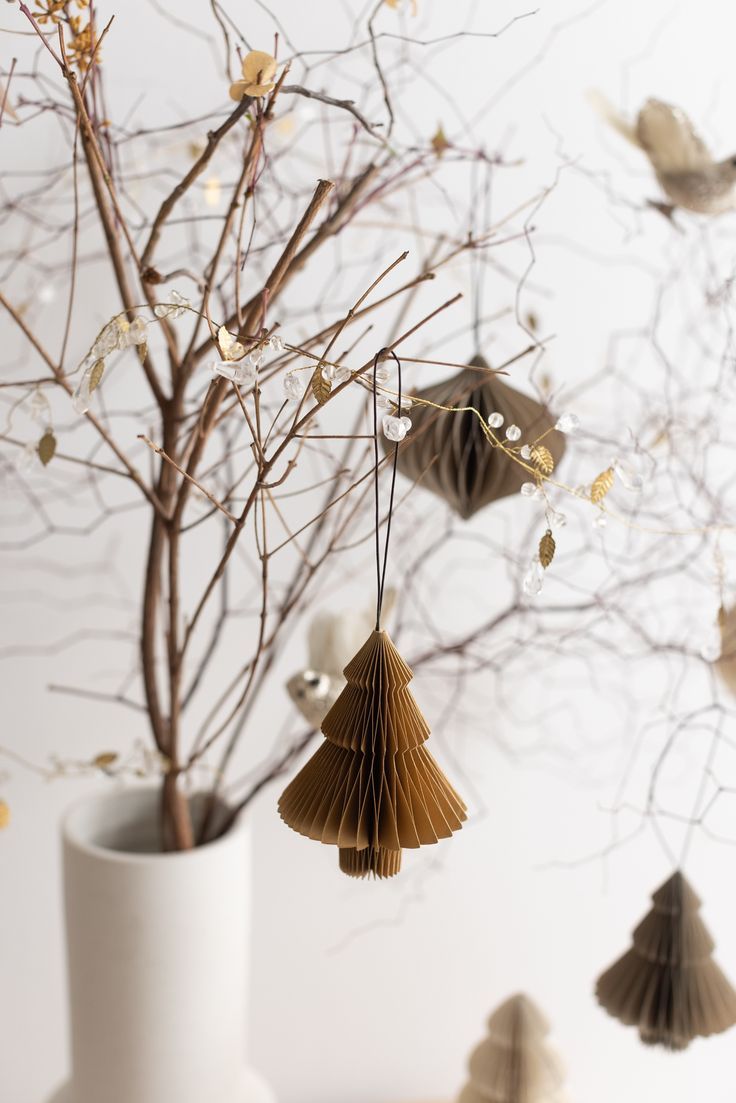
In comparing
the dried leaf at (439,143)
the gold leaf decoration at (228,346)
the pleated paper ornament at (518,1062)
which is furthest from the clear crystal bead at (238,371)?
the pleated paper ornament at (518,1062)

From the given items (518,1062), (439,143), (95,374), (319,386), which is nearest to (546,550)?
(319,386)

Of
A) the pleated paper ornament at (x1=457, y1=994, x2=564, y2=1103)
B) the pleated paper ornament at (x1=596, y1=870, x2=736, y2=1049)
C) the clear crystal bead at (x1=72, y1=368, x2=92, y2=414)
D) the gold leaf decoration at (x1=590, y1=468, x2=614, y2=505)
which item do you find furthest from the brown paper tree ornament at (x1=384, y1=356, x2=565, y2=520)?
the pleated paper ornament at (x1=457, y1=994, x2=564, y2=1103)

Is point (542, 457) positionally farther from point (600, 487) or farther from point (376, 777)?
point (376, 777)

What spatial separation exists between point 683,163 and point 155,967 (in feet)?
2.41

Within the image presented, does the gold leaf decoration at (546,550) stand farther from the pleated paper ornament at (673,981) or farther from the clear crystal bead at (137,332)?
the pleated paper ornament at (673,981)

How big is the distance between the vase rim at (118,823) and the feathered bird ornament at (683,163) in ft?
2.00

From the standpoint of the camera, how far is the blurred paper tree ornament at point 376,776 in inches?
20.6

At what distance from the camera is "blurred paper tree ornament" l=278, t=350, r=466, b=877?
1.71 ft

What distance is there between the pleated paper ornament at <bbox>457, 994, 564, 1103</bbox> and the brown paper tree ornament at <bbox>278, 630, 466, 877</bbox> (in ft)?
1.59

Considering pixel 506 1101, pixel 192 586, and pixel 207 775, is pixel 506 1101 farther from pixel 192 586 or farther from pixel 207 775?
pixel 192 586

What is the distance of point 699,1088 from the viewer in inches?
45.2

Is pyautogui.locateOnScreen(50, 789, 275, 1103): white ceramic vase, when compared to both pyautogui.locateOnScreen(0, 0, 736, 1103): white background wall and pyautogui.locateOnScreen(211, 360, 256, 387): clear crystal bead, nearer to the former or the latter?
pyautogui.locateOnScreen(0, 0, 736, 1103): white background wall

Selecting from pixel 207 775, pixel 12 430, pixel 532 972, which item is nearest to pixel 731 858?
pixel 532 972

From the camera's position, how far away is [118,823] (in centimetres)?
87
